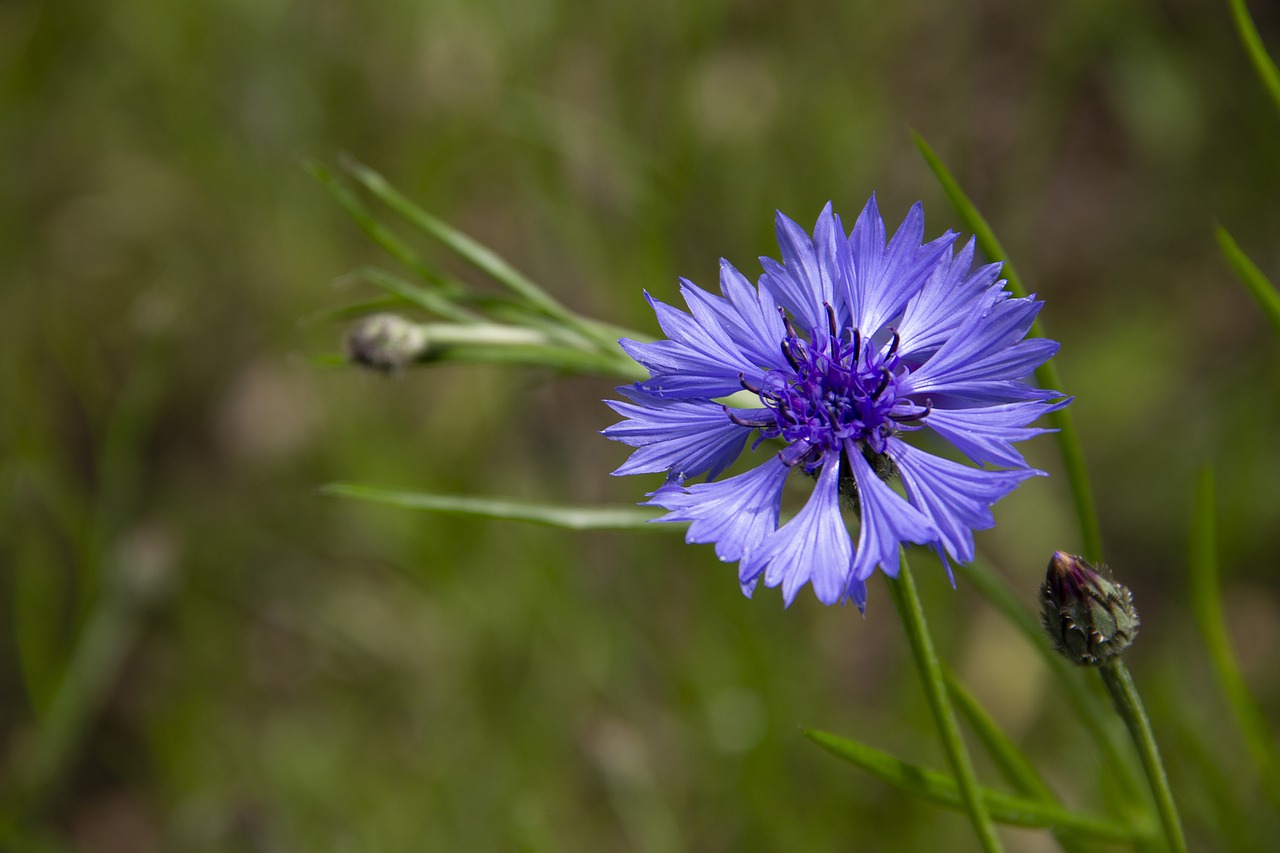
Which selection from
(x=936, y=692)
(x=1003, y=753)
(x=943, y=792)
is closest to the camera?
(x=936, y=692)

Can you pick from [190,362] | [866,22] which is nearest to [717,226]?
[866,22]

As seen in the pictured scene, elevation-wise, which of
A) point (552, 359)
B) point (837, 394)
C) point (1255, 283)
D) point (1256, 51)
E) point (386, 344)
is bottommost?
→ point (386, 344)

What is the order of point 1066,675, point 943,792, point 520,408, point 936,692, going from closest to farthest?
point 936,692 < point 943,792 < point 1066,675 < point 520,408

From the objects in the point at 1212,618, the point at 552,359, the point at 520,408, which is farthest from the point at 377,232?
the point at 520,408

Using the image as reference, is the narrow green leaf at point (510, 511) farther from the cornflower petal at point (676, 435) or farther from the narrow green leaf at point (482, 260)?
the narrow green leaf at point (482, 260)

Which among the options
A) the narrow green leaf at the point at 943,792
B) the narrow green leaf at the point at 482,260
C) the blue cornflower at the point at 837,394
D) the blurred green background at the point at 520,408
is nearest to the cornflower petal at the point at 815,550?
the blue cornflower at the point at 837,394

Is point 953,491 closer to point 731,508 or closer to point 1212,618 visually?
point 731,508
